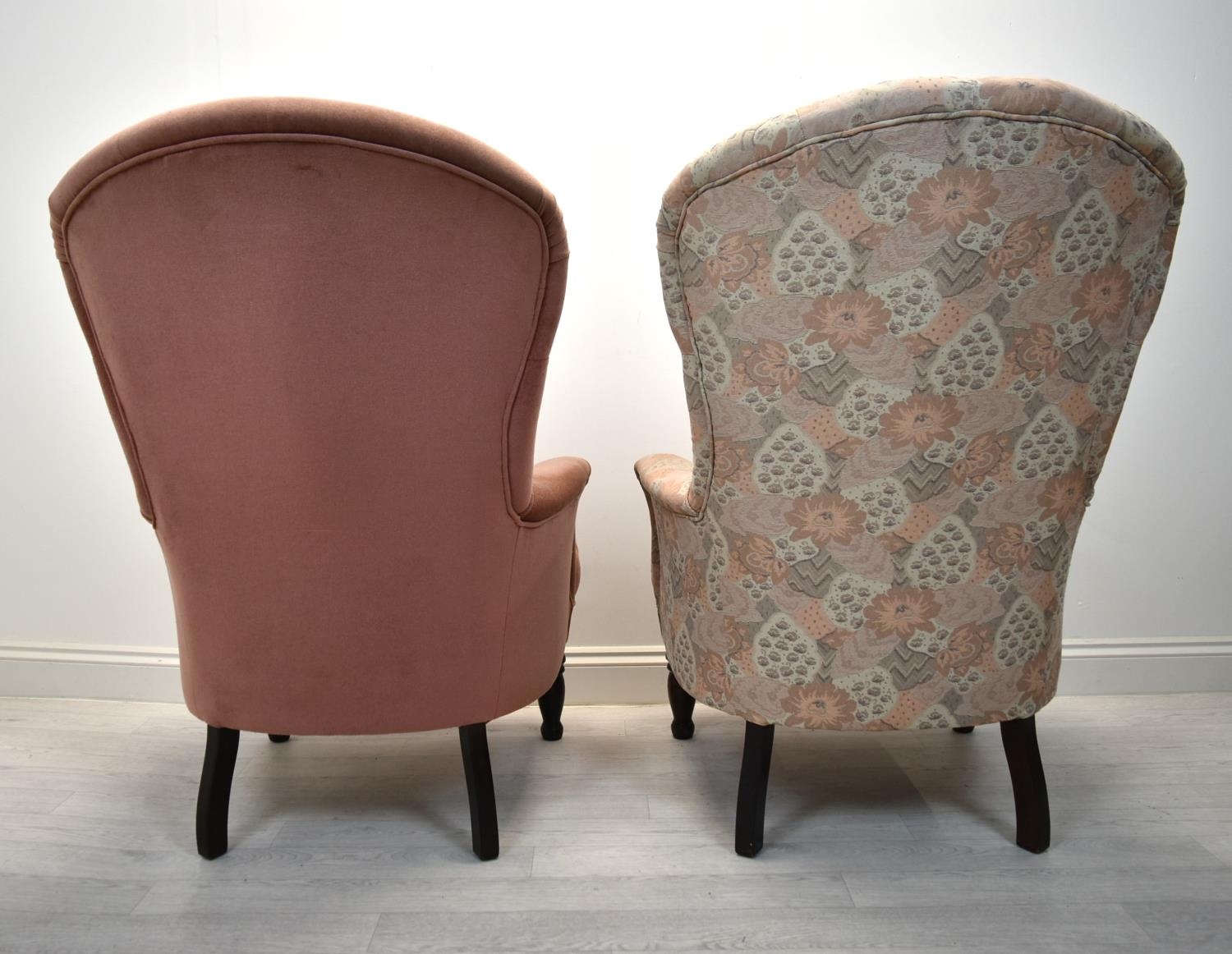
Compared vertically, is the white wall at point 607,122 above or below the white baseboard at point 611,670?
above

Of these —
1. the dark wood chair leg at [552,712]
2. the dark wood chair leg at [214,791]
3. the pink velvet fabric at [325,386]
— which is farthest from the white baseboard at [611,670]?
the dark wood chair leg at [214,791]

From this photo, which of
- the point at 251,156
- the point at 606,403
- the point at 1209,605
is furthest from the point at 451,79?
the point at 1209,605

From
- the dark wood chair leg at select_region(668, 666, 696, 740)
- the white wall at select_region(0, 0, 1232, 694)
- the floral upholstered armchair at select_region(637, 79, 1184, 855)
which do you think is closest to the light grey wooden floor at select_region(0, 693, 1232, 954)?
the dark wood chair leg at select_region(668, 666, 696, 740)

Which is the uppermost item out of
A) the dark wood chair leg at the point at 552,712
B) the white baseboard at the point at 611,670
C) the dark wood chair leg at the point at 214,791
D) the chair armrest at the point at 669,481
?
the chair armrest at the point at 669,481

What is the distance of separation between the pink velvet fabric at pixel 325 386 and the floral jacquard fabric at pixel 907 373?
0.28m

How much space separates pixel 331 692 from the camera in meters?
→ 1.06

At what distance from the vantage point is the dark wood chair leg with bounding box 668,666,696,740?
1600 millimetres

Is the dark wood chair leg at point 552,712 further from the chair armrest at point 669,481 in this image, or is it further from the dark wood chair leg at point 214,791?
the dark wood chair leg at point 214,791

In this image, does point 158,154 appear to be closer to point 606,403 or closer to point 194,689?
point 194,689

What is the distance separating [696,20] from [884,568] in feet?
4.68

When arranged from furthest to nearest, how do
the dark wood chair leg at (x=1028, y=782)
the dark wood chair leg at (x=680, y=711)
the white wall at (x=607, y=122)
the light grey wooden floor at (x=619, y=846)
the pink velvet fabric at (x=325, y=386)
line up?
1. the white wall at (x=607, y=122)
2. the dark wood chair leg at (x=680, y=711)
3. the dark wood chair leg at (x=1028, y=782)
4. the light grey wooden floor at (x=619, y=846)
5. the pink velvet fabric at (x=325, y=386)

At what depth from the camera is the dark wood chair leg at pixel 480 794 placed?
1.16m

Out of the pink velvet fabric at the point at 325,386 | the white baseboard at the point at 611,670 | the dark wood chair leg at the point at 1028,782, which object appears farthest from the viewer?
the white baseboard at the point at 611,670

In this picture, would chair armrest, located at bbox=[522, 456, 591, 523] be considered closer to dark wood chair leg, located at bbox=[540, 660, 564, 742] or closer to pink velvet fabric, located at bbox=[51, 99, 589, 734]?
pink velvet fabric, located at bbox=[51, 99, 589, 734]
